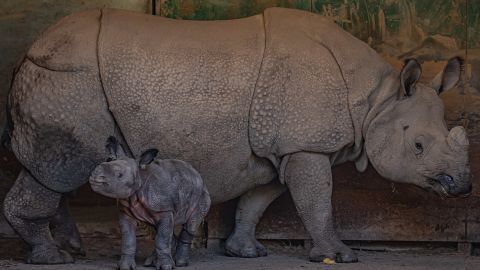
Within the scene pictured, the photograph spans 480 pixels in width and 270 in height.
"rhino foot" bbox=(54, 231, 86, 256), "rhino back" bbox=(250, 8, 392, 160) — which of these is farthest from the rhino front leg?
"rhino foot" bbox=(54, 231, 86, 256)

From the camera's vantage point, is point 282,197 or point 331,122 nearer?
point 331,122

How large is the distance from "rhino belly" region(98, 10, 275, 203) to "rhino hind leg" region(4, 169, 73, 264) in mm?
726

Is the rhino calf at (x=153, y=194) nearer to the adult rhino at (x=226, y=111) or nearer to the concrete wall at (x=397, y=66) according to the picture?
the adult rhino at (x=226, y=111)

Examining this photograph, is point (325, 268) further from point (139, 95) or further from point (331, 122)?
point (139, 95)

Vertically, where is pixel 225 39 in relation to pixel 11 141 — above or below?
above

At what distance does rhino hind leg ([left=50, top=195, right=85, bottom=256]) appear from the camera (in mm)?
9750

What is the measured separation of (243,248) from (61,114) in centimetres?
183

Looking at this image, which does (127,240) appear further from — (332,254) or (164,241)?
(332,254)

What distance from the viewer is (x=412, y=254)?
1010 centimetres

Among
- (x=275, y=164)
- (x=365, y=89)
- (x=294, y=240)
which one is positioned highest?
(x=365, y=89)

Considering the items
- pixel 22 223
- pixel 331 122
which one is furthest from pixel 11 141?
pixel 331 122

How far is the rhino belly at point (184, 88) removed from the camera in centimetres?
916

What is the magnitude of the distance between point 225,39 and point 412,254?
2.28 m

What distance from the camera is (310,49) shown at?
372 inches
